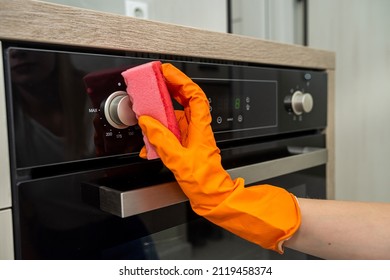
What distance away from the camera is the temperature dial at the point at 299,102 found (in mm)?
702

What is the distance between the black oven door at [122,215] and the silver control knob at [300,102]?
111 millimetres

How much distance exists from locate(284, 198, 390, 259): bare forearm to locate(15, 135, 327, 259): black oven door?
12 centimetres

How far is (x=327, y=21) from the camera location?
1.21 metres

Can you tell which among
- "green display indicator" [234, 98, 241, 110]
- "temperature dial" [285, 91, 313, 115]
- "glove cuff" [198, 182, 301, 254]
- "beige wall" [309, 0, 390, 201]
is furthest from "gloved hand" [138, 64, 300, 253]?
"beige wall" [309, 0, 390, 201]

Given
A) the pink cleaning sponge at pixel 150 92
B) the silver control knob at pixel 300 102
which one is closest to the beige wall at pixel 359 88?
the silver control knob at pixel 300 102

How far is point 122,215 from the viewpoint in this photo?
1.33 feet

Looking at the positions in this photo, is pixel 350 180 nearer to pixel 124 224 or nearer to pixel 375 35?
pixel 375 35

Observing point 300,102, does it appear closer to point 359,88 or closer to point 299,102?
point 299,102

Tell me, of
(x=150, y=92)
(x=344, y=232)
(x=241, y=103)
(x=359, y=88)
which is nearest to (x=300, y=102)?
(x=241, y=103)

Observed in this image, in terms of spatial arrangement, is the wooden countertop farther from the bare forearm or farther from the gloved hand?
the bare forearm

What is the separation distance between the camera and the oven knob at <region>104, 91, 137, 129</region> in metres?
0.42

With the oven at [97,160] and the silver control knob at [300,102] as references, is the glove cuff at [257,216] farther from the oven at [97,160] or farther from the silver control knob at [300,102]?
the silver control knob at [300,102]

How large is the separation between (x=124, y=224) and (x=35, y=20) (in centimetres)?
26
